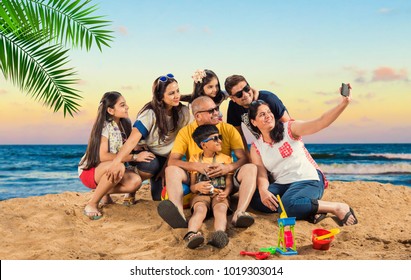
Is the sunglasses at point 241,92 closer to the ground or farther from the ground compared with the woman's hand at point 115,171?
farther from the ground

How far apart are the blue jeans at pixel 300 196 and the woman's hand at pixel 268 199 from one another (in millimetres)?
107

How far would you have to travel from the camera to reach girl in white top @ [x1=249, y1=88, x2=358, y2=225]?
4.62 m

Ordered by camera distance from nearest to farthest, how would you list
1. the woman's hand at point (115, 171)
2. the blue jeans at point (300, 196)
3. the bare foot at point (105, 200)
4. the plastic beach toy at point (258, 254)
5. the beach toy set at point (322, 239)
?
the plastic beach toy at point (258, 254) < the beach toy set at point (322, 239) < the blue jeans at point (300, 196) < the woman's hand at point (115, 171) < the bare foot at point (105, 200)

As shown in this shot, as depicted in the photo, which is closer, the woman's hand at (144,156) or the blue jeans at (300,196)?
the blue jeans at (300,196)

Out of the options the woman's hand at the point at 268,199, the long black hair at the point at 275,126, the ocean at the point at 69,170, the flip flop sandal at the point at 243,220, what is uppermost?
the long black hair at the point at 275,126

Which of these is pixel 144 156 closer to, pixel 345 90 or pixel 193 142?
pixel 193 142

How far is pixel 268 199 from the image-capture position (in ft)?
15.1

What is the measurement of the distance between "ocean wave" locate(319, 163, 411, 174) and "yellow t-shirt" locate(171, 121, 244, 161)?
45.9 feet

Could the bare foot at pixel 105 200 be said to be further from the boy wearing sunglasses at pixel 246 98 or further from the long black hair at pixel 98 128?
the boy wearing sunglasses at pixel 246 98

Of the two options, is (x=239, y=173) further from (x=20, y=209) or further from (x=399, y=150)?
(x=399, y=150)

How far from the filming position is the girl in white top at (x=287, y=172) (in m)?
4.62

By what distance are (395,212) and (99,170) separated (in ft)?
11.2

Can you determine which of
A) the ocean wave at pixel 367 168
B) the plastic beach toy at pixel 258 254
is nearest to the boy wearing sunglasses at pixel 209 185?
the plastic beach toy at pixel 258 254

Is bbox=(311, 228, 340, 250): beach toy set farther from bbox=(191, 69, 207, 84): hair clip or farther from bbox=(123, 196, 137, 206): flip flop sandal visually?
bbox=(123, 196, 137, 206): flip flop sandal
